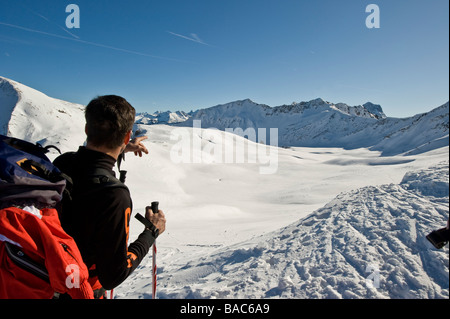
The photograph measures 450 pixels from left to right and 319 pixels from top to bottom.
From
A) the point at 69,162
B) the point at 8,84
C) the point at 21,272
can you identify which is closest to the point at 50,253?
the point at 21,272

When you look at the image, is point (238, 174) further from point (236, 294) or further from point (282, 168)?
point (236, 294)

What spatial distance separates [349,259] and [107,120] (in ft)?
13.9

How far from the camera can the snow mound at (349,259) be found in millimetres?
3611

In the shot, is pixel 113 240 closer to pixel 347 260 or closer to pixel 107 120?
pixel 107 120

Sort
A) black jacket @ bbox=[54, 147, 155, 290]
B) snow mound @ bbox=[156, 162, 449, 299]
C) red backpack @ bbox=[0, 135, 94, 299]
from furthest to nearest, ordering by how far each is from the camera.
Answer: snow mound @ bbox=[156, 162, 449, 299] → black jacket @ bbox=[54, 147, 155, 290] → red backpack @ bbox=[0, 135, 94, 299]

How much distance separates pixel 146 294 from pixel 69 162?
12.0 ft

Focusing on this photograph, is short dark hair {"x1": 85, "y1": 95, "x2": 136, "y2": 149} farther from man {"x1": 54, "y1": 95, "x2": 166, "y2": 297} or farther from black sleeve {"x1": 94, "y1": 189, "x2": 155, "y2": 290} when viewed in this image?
black sleeve {"x1": 94, "y1": 189, "x2": 155, "y2": 290}

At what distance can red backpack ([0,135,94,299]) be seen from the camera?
1.52 metres

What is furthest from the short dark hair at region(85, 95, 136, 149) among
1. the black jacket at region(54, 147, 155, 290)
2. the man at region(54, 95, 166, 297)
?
the black jacket at region(54, 147, 155, 290)

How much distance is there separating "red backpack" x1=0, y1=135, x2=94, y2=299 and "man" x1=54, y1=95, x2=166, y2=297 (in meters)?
0.16

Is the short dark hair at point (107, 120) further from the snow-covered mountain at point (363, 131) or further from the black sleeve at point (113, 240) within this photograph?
the snow-covered mountain at point (363, 131)

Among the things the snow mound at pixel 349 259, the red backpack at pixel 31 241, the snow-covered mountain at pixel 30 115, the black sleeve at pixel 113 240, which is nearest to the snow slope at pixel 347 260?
the snow mound at pixel 349 259

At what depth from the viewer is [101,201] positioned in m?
1.77

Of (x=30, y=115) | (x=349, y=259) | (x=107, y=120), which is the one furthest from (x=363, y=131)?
(x=107, y=120)
